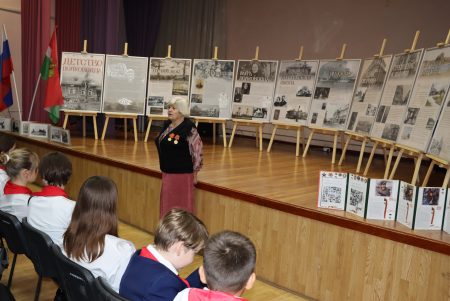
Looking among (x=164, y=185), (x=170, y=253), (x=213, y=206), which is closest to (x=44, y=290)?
(x=164, y=185)

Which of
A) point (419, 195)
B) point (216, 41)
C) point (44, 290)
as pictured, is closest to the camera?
point (419, 195)

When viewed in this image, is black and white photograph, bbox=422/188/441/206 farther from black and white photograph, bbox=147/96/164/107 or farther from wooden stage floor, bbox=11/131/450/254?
black and white photograph, bbox=147/96/164/107

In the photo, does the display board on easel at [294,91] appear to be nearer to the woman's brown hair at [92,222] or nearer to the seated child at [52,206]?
the seated child at [52,206]

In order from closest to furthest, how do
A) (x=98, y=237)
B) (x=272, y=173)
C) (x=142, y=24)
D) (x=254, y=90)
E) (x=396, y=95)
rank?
(x=98, y=237) → (x=396, y=95) → (x=272, y=173) → (x=254, y=90) → (x=142, y=24)

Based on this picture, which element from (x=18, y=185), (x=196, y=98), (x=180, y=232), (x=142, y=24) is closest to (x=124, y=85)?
(x=196, y=98)

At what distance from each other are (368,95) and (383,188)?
9.14 ft

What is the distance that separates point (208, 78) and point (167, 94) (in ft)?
2.37

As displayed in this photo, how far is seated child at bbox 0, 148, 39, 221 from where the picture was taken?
9.64 feet

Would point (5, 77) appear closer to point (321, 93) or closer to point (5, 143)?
point (5, 143)

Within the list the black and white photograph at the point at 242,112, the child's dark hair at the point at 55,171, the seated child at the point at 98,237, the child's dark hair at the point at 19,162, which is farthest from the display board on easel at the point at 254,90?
the seated child at the point at 98,237

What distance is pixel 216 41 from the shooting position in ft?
32.7

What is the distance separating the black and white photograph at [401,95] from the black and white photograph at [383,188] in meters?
1.80

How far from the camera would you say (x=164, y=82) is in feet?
23.9

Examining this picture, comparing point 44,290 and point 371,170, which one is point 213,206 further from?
point 371,170
